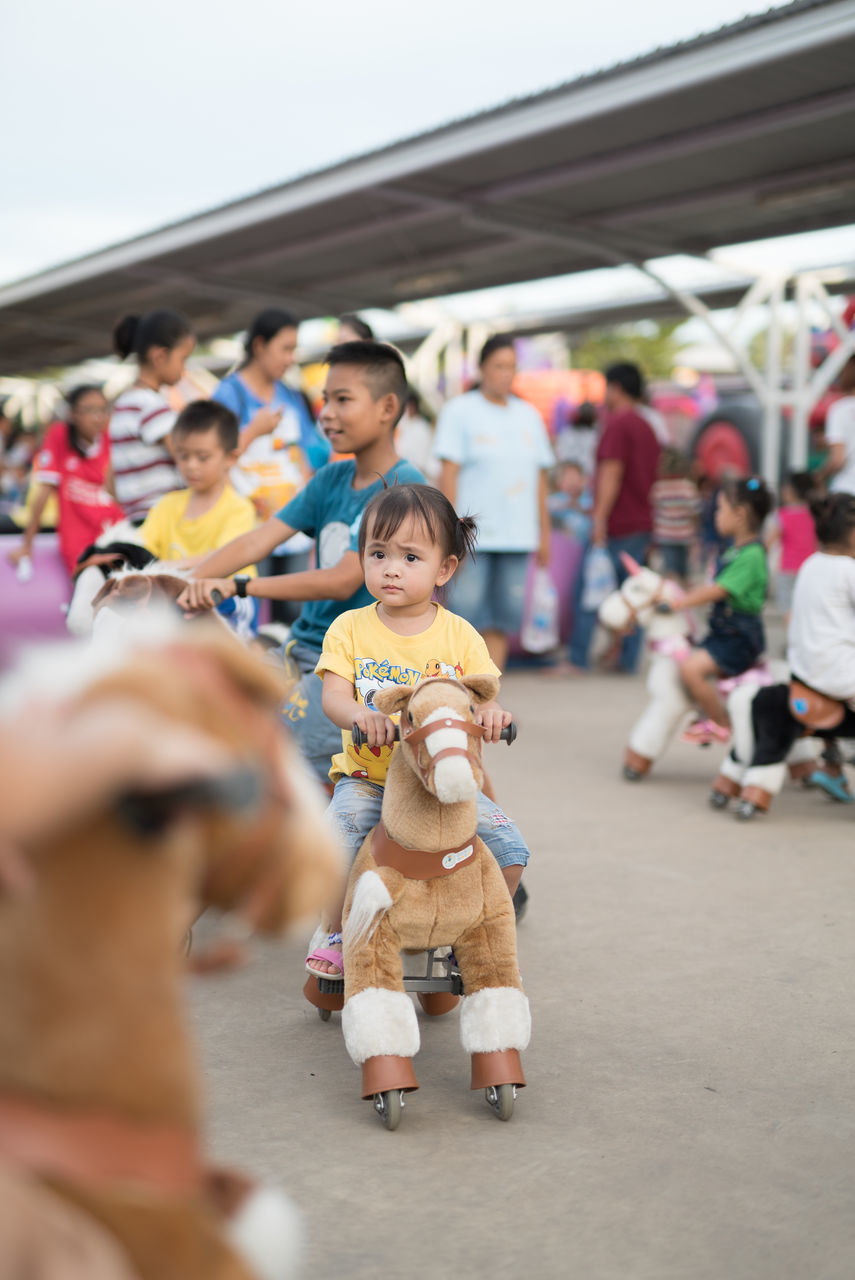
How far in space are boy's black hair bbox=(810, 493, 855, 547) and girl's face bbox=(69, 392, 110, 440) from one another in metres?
3.43

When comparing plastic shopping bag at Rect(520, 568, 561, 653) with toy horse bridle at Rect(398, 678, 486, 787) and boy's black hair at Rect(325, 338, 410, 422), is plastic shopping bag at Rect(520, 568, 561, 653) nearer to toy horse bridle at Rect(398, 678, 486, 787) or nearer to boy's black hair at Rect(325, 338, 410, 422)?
boy's black hair at Rect(325, 338, 410, 422)

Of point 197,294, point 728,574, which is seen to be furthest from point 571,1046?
point 197,294

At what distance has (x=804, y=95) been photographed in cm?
692

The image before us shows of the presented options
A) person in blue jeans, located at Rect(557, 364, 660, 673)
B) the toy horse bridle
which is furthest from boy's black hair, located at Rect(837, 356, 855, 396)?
the toy horse bridle

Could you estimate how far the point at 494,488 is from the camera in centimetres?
647

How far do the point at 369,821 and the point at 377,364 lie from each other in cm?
138

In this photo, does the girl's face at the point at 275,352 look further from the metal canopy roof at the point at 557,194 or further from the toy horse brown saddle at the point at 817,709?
the metal canopy roof at the point at 557,194

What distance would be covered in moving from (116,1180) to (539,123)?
7.08 metres

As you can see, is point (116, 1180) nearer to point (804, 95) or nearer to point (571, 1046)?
point (571, 1046)

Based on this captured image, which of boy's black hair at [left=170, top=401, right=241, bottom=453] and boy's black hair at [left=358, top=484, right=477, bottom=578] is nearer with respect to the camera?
boy's black hair at [left=358, top=484, right=477, bottom=578]

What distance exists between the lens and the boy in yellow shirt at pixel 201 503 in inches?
169

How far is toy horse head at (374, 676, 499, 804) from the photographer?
2.38m

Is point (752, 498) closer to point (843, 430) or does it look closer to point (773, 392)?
point (843, 430)

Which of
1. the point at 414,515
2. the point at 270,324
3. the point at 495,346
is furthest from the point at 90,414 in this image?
the point at 414,515
